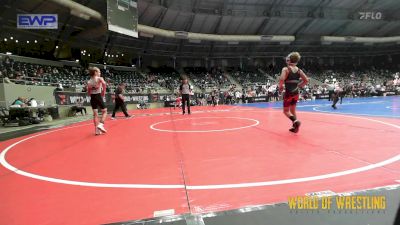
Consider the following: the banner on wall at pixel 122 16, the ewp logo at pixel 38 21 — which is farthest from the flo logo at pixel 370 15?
the ewp logo at pixel 38 21

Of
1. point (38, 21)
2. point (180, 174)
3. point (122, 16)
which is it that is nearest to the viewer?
point (180, 174)

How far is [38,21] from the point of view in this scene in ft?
59.0

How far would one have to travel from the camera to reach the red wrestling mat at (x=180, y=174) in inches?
110

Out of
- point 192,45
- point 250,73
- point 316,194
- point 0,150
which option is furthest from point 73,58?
point 316,194

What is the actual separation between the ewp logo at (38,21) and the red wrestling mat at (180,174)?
14030 mm

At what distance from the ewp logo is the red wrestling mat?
1403cm

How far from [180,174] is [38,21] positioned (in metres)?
18.3

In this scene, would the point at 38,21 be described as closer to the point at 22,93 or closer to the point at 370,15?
the point at 22,93

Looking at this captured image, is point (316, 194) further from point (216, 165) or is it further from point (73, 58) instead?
point (73, 58)

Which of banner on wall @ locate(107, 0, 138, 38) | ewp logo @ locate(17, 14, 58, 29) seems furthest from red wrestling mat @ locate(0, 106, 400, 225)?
banner on wall @ locate(107, 0, 138, 38)

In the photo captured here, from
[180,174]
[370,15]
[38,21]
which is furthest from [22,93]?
[370,15]

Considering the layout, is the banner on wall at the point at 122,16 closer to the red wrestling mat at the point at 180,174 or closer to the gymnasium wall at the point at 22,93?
the gymnasium wall at the point at 22,93

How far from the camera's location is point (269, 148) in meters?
5.25

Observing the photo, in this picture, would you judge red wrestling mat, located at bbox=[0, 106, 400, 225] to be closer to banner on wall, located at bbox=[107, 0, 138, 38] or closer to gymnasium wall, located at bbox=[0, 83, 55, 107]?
gymnasium wall, located at bbox=[0, 83, 55, 107]
